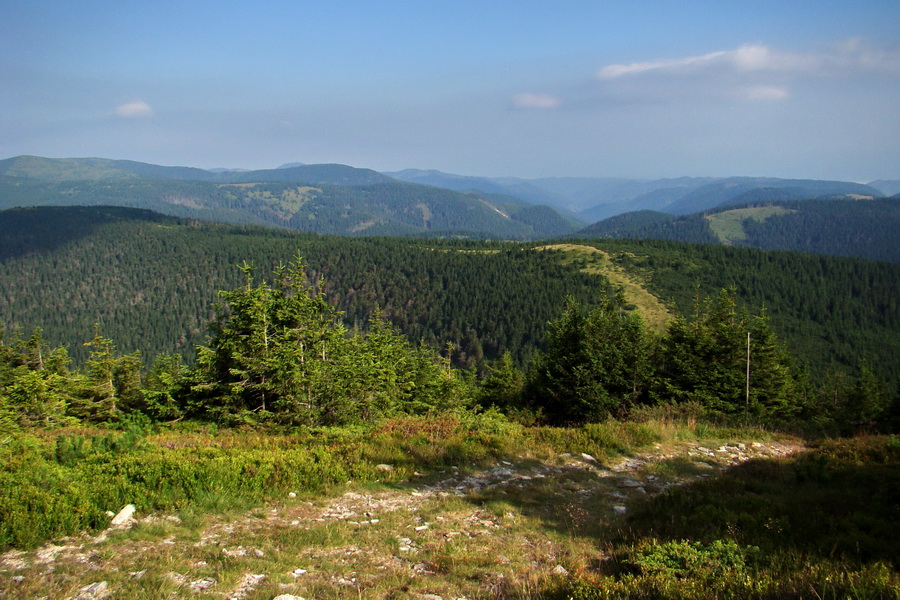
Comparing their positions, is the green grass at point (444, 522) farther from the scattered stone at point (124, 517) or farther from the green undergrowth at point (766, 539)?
the scattered stone at point (124, 517)

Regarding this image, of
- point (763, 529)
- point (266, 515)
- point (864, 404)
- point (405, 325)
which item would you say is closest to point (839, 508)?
point (763, 529)

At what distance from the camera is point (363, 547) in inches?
244

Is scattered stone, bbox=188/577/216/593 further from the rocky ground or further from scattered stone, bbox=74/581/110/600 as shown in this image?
scattered stone, bbox=74/581/110/600

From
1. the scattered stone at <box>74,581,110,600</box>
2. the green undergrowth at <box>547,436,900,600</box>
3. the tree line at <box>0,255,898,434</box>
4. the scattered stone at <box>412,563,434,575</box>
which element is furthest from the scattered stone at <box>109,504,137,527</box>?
the tree line at <box>0,255,898,434</box>

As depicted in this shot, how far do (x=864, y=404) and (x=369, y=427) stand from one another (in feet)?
196

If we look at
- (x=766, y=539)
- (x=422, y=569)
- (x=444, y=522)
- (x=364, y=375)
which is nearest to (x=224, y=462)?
(x=444, y=522)

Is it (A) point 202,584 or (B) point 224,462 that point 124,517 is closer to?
(B) point 224,462

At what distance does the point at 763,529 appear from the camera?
641 centimetres

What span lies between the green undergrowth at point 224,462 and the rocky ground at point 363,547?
401 millimetres

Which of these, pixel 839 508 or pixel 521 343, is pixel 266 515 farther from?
pixel 521 343

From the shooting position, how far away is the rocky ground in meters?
5.02

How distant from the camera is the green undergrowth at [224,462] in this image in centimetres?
643

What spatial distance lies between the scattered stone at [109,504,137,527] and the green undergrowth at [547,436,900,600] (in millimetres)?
5880

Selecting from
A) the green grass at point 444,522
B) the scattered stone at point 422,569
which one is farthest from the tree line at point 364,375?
the scattered stone at point 422,569
